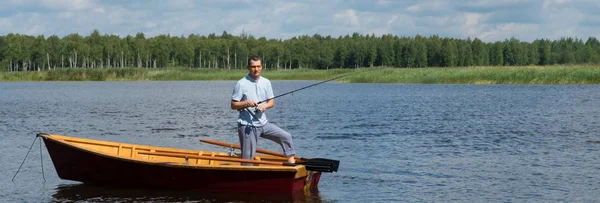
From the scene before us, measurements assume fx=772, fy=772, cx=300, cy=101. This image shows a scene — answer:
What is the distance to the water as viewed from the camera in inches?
549

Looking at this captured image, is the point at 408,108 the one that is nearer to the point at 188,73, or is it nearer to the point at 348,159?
the point at 348,159

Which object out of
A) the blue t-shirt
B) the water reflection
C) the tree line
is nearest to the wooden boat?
the water reflection

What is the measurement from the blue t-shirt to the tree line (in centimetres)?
14513

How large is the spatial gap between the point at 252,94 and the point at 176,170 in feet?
7.14

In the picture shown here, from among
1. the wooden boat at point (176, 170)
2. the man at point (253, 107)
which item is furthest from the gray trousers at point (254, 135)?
the wooden boat at point (176, 170)

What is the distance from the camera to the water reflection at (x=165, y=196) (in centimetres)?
1325

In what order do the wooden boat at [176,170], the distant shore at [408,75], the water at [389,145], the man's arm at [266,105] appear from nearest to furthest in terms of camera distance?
1. the man's arm at [266,105]
2. the wooden boat at [176,170]
3. the water at [389,145]
4. the distant shore at [408,75]

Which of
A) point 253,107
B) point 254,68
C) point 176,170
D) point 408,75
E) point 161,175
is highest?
point 254,68

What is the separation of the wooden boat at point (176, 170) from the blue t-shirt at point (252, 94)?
718mm

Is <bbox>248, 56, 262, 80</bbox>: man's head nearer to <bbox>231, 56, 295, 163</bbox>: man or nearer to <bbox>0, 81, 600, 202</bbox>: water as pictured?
<bbox>231, 56, 295, 163</bbox>: man

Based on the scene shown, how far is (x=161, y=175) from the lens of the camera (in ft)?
45.2

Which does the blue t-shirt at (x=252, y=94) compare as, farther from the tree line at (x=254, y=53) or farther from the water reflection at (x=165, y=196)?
the tree line at (x=254, y=53)

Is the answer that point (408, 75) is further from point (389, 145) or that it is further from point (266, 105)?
point (266, 105)

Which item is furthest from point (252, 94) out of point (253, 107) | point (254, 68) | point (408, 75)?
point (408, 75)
